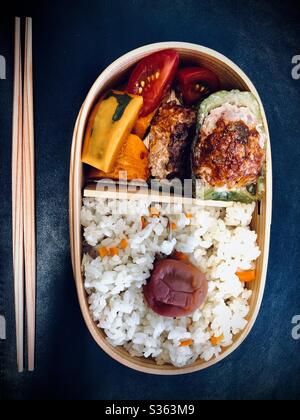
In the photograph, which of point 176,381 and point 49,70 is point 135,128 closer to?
point 49,70

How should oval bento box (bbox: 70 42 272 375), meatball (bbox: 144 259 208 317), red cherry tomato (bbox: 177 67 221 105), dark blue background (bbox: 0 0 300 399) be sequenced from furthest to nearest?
dark blue background (bbox: 0 0 300 399) → red cherry tomato (bbox: 177 67 221 105) → oval bento box (bbox: 70 42 272 375) → meatball (bbox: 144 259 208 317)

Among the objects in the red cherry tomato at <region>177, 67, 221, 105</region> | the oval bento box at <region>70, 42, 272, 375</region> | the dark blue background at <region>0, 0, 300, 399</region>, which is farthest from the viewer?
the dark blue background at <region>0, 0, 300, 399</region>

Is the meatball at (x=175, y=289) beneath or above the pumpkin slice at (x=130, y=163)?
beneath

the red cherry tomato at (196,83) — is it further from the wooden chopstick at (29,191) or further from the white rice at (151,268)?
the wooden chopstick at (29,191)

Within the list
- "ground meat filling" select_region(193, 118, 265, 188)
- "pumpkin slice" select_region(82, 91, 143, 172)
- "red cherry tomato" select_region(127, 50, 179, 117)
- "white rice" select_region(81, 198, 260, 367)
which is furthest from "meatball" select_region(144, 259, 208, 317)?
"red cherry tomato" select_region(127, 50, 179, 117)

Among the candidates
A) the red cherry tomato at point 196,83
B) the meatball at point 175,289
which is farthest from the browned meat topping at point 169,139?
the meatball at point 175,289

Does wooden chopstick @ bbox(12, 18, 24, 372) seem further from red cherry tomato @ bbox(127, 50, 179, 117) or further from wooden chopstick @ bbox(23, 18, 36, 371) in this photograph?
red cherry tomato @ bbox(127, 50, 179, 117)

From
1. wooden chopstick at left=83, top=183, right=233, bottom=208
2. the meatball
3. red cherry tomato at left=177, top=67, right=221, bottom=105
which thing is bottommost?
the meatball
